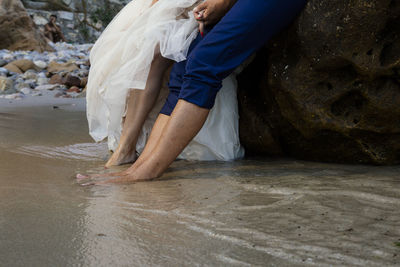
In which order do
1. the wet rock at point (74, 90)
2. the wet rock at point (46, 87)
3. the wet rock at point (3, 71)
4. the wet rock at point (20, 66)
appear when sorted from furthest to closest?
1. the wet rock at point (20, 66)
2. the wet rock at point (3, 71)
3. the wet rock at point (46, 87)
4. the wet rock at point (74, 90)

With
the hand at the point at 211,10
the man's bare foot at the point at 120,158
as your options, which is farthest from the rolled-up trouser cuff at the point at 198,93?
the man's bare foot at the point at 120,158

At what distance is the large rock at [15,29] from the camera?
1309 cm

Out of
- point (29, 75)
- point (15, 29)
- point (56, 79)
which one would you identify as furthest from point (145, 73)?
point (15, 29)

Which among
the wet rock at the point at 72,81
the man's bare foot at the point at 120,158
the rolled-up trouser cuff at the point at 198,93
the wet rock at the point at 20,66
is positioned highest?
the rolled-up trouser cuff at the point at 198,93

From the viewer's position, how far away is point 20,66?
31.7 feet

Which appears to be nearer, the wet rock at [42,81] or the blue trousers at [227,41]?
the blue trousers at [227,41]


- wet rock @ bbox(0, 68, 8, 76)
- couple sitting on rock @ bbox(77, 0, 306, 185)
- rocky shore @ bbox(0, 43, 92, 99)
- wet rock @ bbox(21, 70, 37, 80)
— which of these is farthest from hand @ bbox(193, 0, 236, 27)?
wet rock @ bbox(0, 68, 8, 76)

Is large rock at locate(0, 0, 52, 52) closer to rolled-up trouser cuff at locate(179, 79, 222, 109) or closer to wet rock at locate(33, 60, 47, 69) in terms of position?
wet rock at locate(33, 60, 47, 69)

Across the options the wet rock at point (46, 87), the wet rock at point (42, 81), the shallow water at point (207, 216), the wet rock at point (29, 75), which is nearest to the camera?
the shallow water at point (207, 216)

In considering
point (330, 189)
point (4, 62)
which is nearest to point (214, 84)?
point (330, 189)

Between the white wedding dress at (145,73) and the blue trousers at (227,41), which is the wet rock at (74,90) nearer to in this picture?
the white wedding dress at (145,73)

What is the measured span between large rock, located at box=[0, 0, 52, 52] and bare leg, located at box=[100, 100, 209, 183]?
40.2 feet

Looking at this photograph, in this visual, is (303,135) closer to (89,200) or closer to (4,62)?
(89,200)

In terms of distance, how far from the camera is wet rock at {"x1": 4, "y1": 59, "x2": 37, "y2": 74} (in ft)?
31.2
